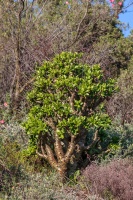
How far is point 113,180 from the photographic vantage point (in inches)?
211

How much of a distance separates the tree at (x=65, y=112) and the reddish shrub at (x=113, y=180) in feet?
2.15

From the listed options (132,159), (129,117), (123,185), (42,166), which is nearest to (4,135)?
(42,166)

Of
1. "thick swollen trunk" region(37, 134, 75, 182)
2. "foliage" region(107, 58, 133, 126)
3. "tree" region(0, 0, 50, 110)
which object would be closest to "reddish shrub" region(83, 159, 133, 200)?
"thick swollen trunk" region(37, 134, 75, 182)

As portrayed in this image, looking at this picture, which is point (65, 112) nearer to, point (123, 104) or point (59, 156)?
point (59, 156)

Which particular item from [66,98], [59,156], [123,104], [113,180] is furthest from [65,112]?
[123,104]

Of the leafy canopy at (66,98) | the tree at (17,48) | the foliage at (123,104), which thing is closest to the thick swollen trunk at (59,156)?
the leafy canopy at (66,98)

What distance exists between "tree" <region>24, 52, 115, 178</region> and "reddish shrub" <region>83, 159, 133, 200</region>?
654 millimetres

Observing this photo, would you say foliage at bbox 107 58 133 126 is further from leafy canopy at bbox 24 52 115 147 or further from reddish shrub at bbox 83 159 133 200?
reddish shrub at bbox 83 159 133 200

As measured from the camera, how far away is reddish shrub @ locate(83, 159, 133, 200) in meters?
5.25

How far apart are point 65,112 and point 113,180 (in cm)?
123

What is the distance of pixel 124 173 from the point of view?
551 cm

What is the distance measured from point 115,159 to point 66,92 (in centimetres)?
114

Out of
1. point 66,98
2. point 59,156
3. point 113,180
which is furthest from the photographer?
point 66,98

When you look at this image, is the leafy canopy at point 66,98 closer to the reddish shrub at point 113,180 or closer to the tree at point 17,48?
the reddish shrub at point 113,180
